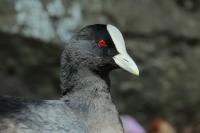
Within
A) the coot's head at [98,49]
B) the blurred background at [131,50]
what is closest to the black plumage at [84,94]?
the coot's head at [98,49]

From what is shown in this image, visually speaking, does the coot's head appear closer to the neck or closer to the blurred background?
the neck

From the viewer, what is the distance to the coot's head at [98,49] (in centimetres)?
673

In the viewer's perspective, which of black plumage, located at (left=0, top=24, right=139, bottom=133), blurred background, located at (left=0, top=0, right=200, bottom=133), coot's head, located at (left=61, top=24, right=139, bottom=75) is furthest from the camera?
blurred background, located at (left=0, top=0, right=200, bottom=133)

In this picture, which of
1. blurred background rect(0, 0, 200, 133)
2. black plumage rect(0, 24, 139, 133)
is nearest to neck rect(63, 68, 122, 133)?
black plumage rect(0, 24, 139, 133)

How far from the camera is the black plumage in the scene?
6.36m

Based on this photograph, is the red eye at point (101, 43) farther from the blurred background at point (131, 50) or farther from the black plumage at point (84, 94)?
the blurred background at point (131, 50)

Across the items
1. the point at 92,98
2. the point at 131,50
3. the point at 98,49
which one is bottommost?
the point at 131,50

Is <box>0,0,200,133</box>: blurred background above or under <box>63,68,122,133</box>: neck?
under

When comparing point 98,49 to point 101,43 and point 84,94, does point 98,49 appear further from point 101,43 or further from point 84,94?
point 84,94

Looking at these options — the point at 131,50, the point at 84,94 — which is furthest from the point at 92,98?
the point at 131,50

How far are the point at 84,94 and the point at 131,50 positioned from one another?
3609mm

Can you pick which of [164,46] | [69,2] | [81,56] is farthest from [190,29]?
[81,56]

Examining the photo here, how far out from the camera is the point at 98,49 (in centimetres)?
676

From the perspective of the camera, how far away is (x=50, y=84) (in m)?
9.98
